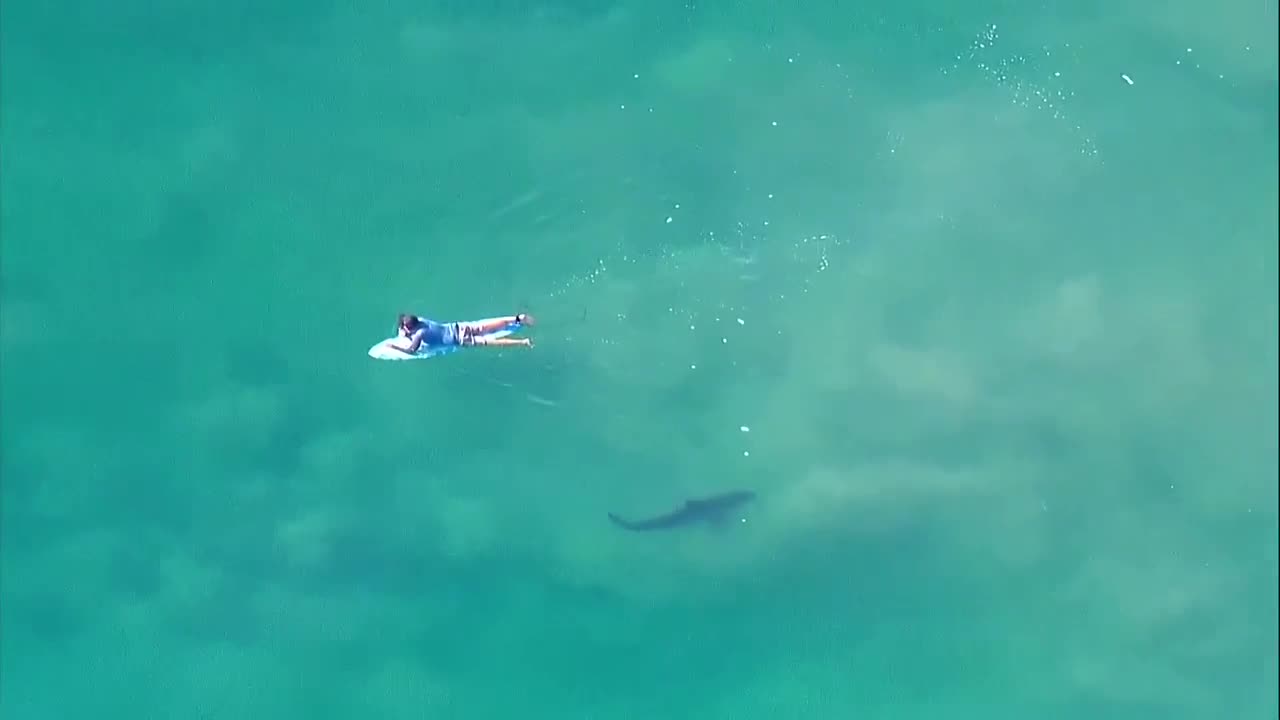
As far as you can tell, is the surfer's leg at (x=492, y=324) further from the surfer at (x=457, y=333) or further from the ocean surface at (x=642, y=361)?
the ocean surface at (x=642, y=361)

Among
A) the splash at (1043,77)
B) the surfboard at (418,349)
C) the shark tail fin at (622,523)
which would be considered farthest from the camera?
the shark tail fin at (622,523)

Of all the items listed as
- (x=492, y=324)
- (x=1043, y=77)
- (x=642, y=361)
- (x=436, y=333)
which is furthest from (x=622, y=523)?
(x=1043, y=77)

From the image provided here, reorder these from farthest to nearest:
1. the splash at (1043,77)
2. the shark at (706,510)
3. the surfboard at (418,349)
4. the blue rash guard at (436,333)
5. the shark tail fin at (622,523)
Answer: the shark tail fin at (622,523) < the shark at (706,510) < the surfboard at (418,349) < the splash at (1043,77) < the blue rash guard at (436,333)

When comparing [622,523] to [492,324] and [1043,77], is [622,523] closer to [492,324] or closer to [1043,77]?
[492,324]

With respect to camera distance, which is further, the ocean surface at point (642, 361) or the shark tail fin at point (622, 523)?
the shark tail fin at point (622, 523)

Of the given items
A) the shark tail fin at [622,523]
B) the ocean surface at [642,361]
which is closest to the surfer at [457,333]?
the ocean surface at [642,361]

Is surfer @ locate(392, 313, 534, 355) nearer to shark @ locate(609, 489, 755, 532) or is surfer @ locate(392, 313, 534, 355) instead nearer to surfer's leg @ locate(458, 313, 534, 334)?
surfer's leg @ locate(458, 313, 534, 334)

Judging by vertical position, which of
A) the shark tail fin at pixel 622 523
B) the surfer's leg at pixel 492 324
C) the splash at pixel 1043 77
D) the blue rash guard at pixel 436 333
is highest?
the splash at pixel 1043 77
